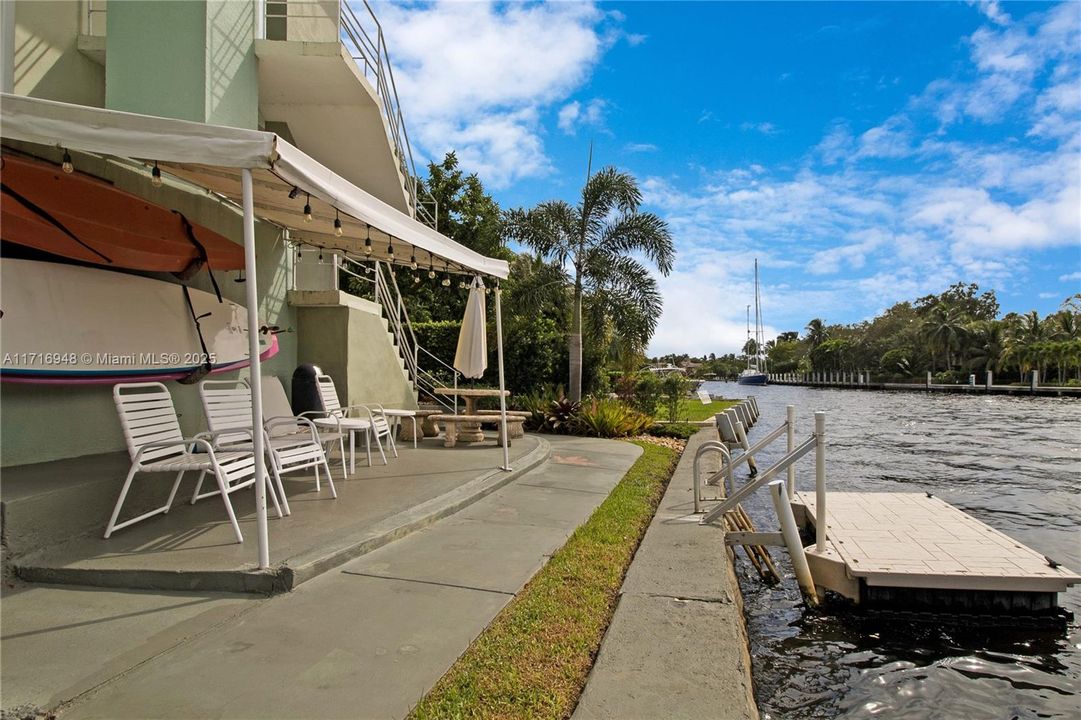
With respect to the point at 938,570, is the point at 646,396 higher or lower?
higher

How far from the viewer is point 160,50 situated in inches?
261

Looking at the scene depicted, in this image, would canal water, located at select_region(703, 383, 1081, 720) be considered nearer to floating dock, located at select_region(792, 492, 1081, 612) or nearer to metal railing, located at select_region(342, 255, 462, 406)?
floating dock, located at select_region(792, 492, 1081, 612)

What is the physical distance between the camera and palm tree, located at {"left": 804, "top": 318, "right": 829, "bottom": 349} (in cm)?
10512

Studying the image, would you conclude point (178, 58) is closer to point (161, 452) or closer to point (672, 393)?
point (161, 452)

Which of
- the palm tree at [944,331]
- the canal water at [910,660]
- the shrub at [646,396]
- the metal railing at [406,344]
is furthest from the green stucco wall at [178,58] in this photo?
the palm tree at [944,331]

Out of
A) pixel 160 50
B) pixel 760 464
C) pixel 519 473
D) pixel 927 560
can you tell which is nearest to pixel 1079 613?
pixel 927 560

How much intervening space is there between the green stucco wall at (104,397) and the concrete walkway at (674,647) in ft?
15.9

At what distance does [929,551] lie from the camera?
5242mm

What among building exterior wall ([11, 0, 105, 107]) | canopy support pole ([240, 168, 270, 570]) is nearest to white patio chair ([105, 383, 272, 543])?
canopy support pole ([240, 168, 270, 570])

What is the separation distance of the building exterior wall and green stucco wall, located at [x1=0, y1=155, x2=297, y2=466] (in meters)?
1.16

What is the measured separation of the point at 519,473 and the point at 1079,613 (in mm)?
5324

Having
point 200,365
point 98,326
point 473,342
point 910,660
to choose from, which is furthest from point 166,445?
point 910,660

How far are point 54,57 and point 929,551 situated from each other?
9.76 metres

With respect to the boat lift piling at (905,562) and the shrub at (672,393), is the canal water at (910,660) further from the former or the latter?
the shrub at (672,393)
